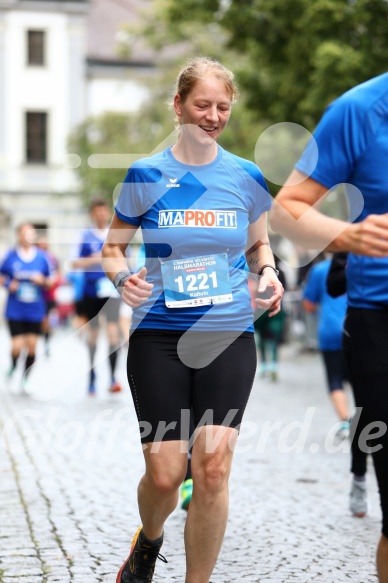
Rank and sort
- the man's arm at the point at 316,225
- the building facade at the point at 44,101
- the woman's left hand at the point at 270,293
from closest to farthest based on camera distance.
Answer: the man's arm at the point at 316,225 → the woman's left hand at the point at 270,293 → the building facade at the point at 44,101

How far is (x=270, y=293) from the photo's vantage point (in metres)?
4.14

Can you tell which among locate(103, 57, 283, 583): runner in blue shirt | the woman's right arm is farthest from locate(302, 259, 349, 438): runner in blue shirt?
locate(103, 57, 283, 583): runner in blue shirt

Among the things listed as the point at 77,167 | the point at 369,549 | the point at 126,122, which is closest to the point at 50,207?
the point at 77,167

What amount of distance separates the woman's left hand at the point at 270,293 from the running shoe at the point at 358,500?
93.2 inches

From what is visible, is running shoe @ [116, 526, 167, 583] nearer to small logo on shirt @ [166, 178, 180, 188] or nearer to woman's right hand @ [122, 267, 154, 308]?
woman's right hand @ [122, 267, 154, 308]

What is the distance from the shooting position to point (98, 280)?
40.6ft

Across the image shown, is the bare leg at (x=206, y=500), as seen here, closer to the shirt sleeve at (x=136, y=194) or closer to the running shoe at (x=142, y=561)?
the running shoe at (x=142, y=561)

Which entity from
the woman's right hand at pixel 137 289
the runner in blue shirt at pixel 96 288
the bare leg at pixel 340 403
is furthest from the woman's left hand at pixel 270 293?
the runner in blue shirt at pixel 96 288

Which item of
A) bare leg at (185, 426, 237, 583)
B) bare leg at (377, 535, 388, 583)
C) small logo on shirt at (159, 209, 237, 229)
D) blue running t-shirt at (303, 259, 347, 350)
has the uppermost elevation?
small logo on shirt at (159, 209, 237, 229)

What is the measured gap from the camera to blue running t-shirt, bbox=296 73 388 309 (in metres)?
3.17

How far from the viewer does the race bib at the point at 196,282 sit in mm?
4129

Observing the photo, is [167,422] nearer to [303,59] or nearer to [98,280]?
[98,280]

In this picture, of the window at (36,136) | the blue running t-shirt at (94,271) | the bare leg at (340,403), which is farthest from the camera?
the window at (36,136)

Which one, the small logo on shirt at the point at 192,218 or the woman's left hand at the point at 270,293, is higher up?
the small logo on shirt at the point at 192,218
